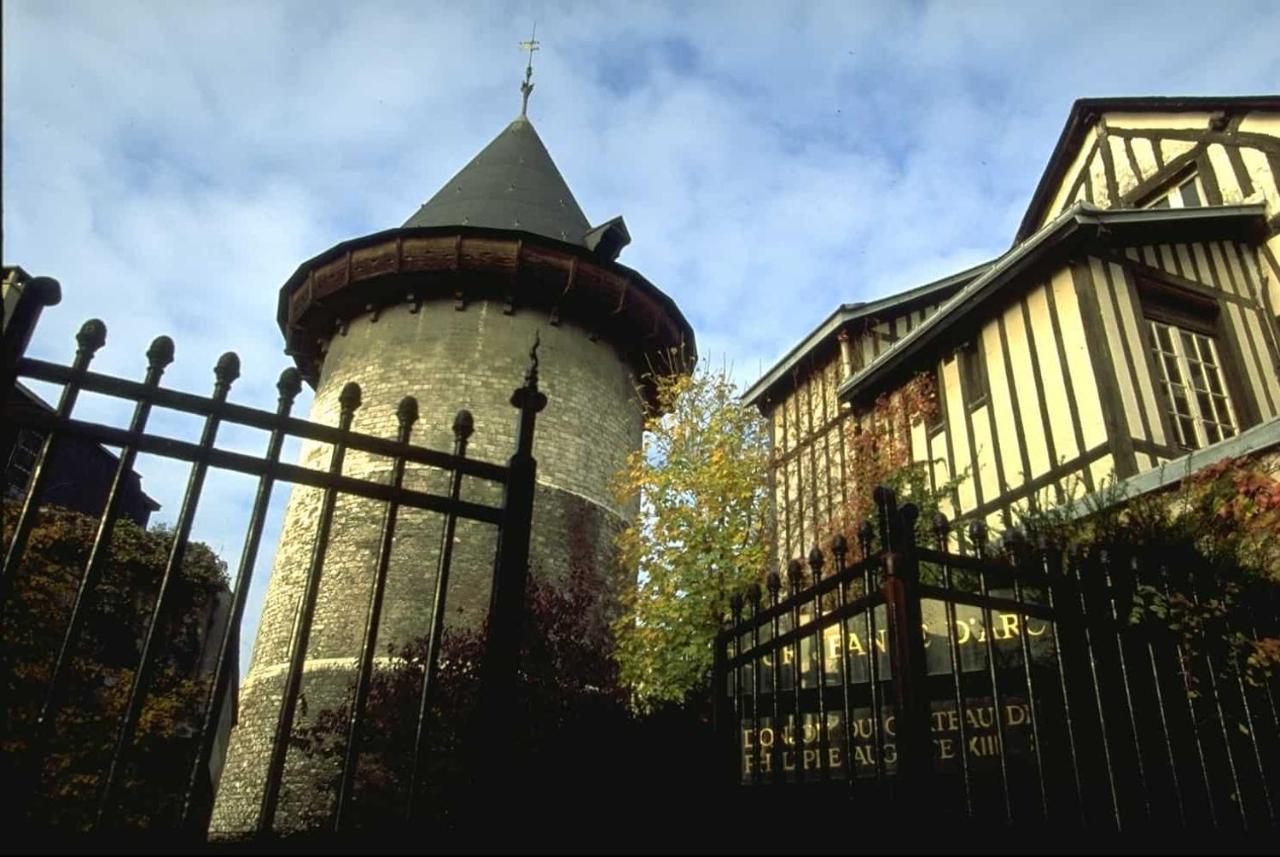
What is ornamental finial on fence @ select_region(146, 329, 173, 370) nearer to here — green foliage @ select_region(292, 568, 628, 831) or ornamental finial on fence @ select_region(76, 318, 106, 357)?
ornamental finial on fence @ select_region(76, 318, 106, 357)

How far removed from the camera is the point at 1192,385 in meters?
7.89

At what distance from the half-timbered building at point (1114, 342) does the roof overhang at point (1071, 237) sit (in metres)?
0.02

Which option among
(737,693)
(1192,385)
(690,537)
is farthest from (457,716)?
(1192,385)

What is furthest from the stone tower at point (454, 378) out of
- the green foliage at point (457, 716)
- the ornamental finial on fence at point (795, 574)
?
the ornamental finial on fence at point (795, 574)

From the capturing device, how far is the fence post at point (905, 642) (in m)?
2.56

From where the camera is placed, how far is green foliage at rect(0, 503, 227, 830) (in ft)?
31.1

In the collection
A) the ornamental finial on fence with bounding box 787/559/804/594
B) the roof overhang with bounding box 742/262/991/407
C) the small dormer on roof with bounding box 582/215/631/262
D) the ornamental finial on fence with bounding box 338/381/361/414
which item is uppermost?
the small dormer on roof with bounding box 582/215/631/262

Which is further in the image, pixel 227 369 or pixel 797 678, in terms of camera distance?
pixel 797 678

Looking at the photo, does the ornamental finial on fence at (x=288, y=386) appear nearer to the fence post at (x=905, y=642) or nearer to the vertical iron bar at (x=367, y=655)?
the vertical iron bar at (x=367, y=655)

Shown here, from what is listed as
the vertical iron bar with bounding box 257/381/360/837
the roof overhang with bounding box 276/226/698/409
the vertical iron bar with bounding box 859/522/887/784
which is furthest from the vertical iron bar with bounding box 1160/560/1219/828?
the roof overhang with bounding box 276/226/698/409

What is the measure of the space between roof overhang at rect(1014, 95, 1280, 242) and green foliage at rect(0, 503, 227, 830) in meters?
11.7

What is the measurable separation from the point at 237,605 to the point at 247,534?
0.20 metres

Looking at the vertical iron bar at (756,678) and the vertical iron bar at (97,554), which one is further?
the vertical iron bar at (756,678)

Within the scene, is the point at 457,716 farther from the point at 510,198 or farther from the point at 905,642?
the point at 510,198
